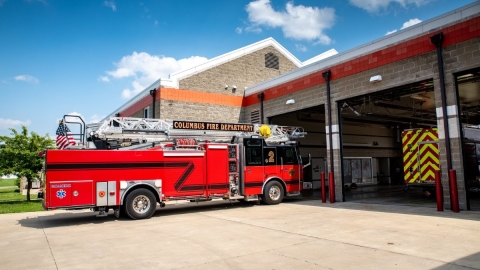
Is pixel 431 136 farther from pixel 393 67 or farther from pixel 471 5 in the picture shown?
pixel 471 5

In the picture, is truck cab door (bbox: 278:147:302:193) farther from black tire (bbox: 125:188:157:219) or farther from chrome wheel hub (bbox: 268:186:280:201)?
black tire (bbox: 125:188:157:219)

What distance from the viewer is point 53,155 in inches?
383

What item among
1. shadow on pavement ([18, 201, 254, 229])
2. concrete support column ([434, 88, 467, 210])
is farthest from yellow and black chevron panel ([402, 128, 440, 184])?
shadow on pavement ([18, 201, 254, 229])

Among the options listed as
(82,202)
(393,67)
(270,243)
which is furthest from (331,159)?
(82,202)

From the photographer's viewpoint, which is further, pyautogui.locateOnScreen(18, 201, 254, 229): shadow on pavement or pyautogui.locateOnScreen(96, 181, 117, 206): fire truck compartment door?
pyautogui.locateOnScreen(18, 201, 254, 229): shadow on pavement

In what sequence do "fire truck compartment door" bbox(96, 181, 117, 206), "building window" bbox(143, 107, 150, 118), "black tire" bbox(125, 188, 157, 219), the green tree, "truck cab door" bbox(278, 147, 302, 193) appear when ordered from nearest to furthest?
"fire truck compartment door" bbox(96, 181, 117, 206) → "black tire" bbox(125, 188, 157, 219) → "truck cab door" bbox(278, 147, 302, 193) → the green tree → "building window" bbox(143, 107, 150, 118)

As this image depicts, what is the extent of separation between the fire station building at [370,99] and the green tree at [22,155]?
617 cm

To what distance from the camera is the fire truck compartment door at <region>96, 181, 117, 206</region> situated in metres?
10.2

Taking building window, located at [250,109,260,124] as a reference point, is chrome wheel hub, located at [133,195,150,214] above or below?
below

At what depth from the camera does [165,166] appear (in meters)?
11.4

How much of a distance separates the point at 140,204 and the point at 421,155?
11706 mm

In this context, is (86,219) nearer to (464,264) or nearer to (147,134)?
(147,134)

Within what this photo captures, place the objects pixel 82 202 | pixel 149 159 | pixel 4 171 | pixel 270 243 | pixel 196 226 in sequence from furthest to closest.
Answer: pixel 4 171, pixel 149 159, pixel 82 202, pixel 196 226, pixel 270 243

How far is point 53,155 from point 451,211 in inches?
461
